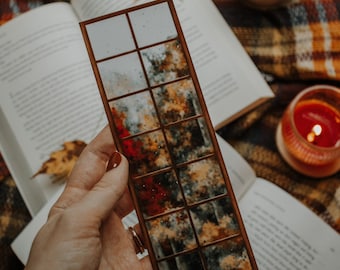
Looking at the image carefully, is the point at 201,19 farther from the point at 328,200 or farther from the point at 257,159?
the point at 328,200

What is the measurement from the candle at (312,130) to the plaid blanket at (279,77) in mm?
18

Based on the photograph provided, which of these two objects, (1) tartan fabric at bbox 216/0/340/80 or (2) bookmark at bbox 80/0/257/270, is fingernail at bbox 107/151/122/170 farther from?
(1) tartan fabric at bbox 216/0/340/80

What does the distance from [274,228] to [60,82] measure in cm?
41

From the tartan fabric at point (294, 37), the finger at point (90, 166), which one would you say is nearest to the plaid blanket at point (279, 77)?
the tartan fabric at point (294, 37)

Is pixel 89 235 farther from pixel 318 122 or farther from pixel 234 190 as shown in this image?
pixel 318 122

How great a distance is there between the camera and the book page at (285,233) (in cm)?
64

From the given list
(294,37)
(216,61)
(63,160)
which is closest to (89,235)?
(63,160)

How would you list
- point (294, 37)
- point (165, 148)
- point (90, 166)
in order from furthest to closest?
point (294, 37) < point (90, 166) < point (165, 148)

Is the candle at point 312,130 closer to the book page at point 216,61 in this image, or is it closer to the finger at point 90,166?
the book page at point 216,61

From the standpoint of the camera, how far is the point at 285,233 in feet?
2.13

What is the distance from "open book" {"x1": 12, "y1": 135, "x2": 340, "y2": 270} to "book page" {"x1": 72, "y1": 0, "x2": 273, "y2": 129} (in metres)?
0.07

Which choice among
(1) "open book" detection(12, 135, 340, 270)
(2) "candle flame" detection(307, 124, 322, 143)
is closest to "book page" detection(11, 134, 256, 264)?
(1) "open book" detection(12, 135, 340, 270)

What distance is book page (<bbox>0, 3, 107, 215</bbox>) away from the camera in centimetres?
69

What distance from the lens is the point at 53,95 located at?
0.69 meters
